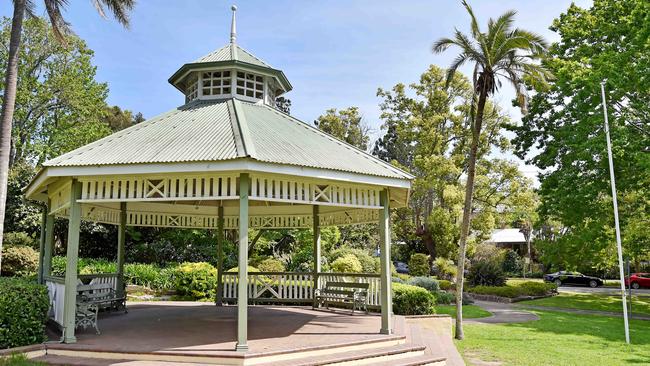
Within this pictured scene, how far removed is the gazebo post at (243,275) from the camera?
8078 mm

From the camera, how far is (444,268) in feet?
Result: 98.1

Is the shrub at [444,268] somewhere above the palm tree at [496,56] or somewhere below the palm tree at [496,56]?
below

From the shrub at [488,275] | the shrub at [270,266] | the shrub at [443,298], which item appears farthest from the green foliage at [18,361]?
the shrub at [488,275]

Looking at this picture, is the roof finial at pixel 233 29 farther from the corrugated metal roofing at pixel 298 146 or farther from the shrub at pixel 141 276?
the shrub at pixel 141 276

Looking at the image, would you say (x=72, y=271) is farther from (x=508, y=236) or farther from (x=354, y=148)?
(x=508, y=236)

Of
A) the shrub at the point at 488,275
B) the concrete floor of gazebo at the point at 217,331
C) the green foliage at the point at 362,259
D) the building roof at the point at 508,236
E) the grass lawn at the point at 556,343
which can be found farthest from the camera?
the building roof at the point at 508,236

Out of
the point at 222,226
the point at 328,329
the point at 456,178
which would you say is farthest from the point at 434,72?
the point at 328,329

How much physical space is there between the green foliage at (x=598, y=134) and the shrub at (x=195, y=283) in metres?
15.1

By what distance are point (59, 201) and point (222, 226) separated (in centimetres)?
544

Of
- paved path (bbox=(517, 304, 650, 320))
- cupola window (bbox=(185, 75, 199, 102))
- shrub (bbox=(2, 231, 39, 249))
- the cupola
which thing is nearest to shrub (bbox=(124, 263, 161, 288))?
shrub (bbox=(2, 231, 39, 249))

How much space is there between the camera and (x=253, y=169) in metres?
8.34

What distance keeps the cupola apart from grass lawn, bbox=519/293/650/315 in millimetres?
20244

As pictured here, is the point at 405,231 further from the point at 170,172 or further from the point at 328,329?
the point at 170,172

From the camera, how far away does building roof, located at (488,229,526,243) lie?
53888 mm
